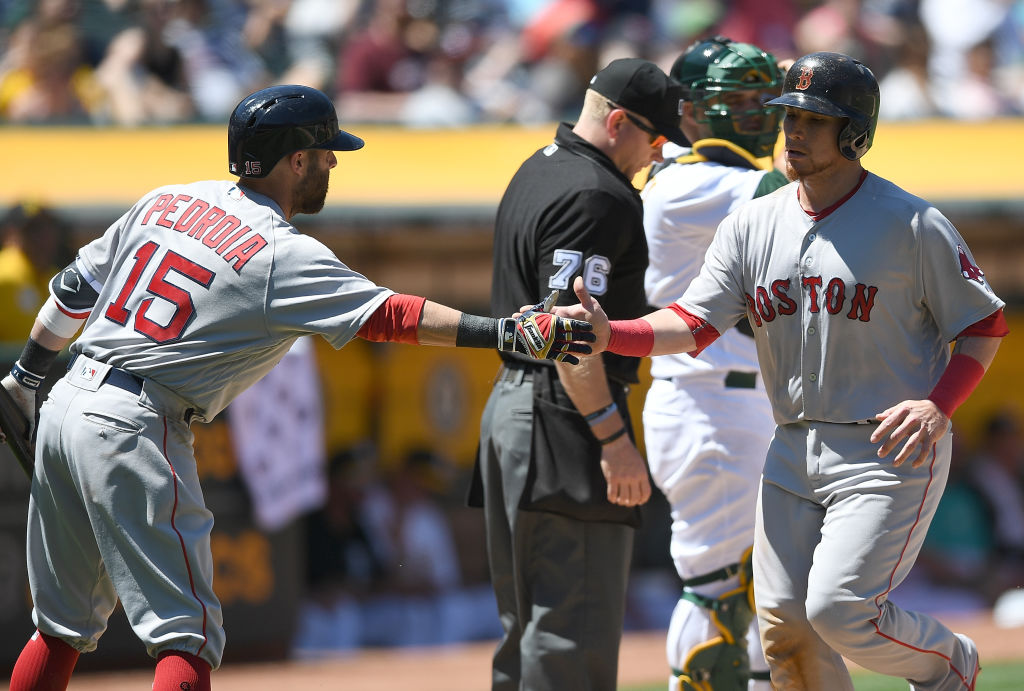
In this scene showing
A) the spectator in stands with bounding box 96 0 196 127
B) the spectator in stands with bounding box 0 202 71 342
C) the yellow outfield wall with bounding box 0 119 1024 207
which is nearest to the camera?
the spectator in stands with bounding box 0 202 71 342

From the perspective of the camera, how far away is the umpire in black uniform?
4.33 metres

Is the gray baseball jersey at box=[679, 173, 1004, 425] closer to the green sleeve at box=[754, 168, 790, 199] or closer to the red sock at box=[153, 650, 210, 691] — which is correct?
the green sleeve at box=[754, 168, 790, 199]

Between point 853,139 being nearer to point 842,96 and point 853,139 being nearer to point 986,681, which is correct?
point 842,96

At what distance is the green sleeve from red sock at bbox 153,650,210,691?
2.36 m

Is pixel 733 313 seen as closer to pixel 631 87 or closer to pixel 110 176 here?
pixel 631 87

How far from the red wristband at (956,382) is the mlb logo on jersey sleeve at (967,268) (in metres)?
0.21

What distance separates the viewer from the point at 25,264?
7672mm

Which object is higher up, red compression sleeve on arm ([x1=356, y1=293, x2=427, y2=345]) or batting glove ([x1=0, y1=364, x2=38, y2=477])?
red compression sleeve on arm ([x1=356, y1=293, x2=427, y2=345])

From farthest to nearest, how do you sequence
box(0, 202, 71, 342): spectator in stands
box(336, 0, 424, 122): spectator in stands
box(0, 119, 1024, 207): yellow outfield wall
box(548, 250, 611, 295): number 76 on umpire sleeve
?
box(336, 0, 424, 122): spectator in stands < box(0, 119, 1024, 207): yellow outfield wall < box(0, 202, 71, 342): spectator in stands < box(548, 250, 611, 295): number 76 on umpire sleeve

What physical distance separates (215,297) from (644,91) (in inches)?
61.2

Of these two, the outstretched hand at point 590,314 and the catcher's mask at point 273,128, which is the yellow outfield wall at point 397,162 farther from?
the outstretched hand at point 590,314

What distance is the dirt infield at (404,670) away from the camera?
7293 mm

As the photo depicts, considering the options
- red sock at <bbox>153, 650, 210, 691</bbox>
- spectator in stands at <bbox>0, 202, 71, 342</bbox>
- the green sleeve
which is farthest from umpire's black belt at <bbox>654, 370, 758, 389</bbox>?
spectator in stands at <bbox>0, 202, 71, 342</bbox>

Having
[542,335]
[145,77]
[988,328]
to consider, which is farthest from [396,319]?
[145,77]
